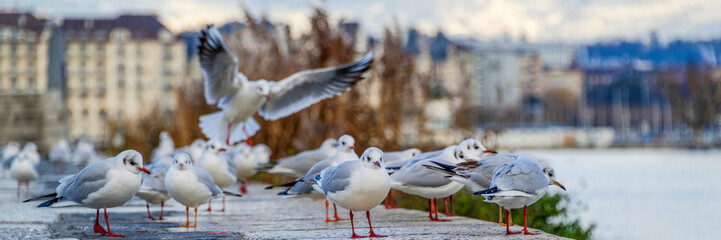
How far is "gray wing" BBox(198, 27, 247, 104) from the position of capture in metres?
8.69

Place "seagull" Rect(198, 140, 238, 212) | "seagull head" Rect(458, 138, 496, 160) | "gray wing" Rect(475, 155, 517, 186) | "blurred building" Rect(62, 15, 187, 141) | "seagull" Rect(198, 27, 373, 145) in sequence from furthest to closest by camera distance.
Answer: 1. "blurred building" Rect(62, 15, 187, 141)
2. "seagull" Rect(198, 27, 373, 145)
3. "seagull" Rect(198, 140, 238, 212)
4. "seagull head" Rect(458, 138, 496, 160)
5. "gray wing" Rect(475, 155, 517, 186)

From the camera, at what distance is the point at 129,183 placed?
5191 millimetres

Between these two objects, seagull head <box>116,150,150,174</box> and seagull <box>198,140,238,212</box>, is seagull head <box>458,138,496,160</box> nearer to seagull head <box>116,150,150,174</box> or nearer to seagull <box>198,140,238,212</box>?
seagull head <box>116,150,150,174</box>

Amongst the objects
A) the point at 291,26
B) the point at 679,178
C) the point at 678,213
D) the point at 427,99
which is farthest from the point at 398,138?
the point at 679,178

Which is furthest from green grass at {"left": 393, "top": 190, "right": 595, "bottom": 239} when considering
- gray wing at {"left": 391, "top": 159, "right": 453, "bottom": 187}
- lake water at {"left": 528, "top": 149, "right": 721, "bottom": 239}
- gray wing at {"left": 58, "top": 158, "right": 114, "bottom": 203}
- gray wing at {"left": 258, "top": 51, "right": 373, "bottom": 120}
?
gray wing at {"left": 58, "top": 158, "right": 114, "bottom": 203}

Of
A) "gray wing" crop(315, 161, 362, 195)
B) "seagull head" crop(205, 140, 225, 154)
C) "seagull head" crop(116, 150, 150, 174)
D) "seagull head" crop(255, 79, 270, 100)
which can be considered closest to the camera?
"gray wing" crop(315, 161, 362, 195)

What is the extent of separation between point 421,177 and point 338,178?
0.71 meters

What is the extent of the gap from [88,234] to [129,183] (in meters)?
0.42

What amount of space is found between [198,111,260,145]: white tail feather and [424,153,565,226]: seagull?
4737 millimetres

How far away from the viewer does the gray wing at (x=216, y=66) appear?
8688 mm

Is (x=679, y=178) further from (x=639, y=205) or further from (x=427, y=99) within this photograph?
(x=427, y=99)

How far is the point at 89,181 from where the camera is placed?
17.1ft

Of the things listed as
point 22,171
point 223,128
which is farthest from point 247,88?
point 22,171

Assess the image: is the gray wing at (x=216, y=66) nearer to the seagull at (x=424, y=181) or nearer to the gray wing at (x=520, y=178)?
the seagull at (x=424, y=181)
